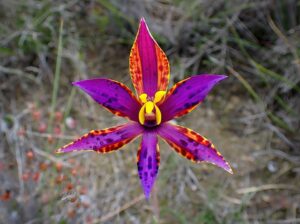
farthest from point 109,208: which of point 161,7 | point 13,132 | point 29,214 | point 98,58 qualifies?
point 161,7

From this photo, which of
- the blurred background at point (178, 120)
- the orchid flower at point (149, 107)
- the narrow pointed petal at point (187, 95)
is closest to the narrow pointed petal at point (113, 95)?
the orchid flower at point (149, 107)

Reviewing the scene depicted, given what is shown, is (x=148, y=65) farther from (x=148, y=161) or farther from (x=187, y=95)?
(x=148, y=161)

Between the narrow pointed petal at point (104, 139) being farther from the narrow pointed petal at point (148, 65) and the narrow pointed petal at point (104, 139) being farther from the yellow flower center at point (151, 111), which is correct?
the narrow pointed petal at point (148, 65)

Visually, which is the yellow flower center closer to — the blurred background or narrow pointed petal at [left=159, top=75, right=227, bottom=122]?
narrow pointed petal at [left=159, top=75, right=227, bottom=122]

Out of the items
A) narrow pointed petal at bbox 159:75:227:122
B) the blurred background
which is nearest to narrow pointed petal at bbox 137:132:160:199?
narrow pointed petal at bbox 159:75:227:122

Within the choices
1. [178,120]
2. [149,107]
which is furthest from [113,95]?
[178,120]
